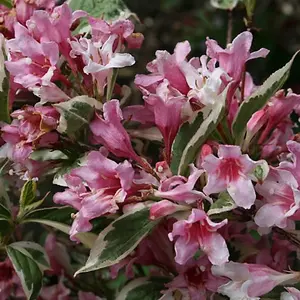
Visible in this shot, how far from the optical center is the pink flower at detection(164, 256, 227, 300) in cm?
87

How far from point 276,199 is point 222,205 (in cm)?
6

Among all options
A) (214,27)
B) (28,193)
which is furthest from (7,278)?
(214,27)

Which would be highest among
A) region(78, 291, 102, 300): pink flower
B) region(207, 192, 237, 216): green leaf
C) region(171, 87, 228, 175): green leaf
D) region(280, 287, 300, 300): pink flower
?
region(171, 87, 228, 175): green leaf

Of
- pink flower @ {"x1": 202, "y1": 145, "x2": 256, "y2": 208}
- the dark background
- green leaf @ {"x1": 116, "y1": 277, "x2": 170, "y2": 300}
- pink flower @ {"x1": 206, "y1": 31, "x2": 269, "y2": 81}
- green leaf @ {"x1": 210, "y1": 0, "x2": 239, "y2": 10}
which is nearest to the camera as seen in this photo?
pink flower @ {"x1": 202, "y1": 145, "x2": 256, "y2": 208}

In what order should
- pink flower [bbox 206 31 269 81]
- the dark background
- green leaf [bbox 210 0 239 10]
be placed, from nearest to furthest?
pink flower [bbox 206 31 269 81] → green leaf [bbox 210 0 239 10] → the dark background

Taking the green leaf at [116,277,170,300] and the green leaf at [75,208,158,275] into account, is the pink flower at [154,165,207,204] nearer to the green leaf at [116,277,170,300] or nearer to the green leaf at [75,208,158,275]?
the green leaf at [75,208,158,275]

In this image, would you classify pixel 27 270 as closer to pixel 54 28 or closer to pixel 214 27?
pixel 54 28

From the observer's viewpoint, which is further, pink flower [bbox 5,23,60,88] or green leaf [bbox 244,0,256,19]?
green leaf [bbox 244,0,256,19]

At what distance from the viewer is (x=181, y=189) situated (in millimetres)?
756

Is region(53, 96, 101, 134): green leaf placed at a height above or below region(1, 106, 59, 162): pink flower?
above

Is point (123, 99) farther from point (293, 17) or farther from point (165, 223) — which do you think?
point (293, 17)

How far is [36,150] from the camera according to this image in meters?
0.88

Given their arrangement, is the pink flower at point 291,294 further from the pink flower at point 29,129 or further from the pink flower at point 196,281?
the pink flower at point 29,129

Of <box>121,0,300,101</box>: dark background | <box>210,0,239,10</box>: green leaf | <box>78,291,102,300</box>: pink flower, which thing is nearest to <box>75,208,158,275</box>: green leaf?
<box>78,291,102,300</box>: pink flower
